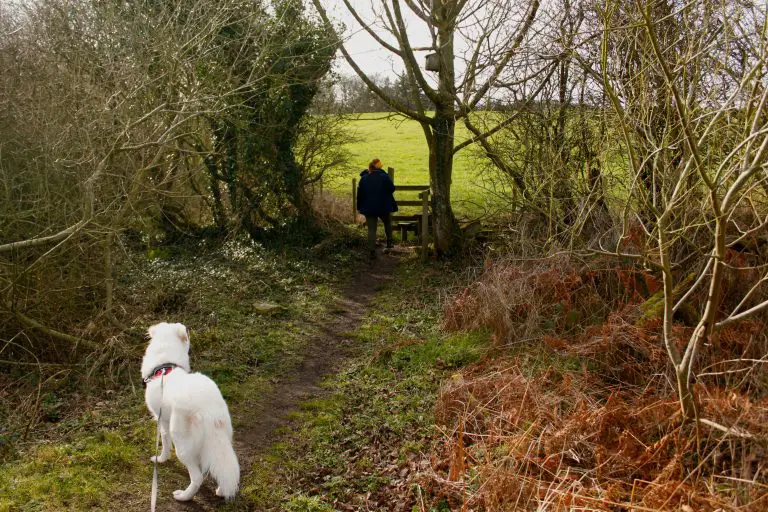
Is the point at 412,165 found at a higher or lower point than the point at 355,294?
higher

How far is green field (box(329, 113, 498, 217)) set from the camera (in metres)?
17.1

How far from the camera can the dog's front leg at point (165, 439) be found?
5898 mm

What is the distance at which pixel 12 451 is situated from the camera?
6.39 metres

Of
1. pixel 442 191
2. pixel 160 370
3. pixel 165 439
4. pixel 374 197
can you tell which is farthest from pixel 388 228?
pixel 165 439

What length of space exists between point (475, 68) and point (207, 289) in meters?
6.82

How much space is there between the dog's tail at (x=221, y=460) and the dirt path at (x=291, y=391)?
1.49 ft

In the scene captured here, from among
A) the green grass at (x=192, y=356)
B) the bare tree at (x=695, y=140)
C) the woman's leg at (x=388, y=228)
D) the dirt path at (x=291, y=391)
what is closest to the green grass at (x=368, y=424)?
the dirt path at (x=291, y=391)

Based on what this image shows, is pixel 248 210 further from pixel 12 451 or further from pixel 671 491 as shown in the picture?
pixel 671 491

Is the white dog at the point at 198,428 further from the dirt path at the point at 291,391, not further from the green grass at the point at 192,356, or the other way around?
the green grass at the point at 192,356

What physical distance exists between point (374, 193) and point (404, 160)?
11.5 m

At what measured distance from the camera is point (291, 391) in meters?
8.24

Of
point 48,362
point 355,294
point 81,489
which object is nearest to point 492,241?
point 355,294

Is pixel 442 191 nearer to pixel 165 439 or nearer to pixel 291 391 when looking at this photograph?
pixel 291 391

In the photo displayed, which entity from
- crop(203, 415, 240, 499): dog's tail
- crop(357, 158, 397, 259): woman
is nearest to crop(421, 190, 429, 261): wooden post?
crop(357, 158, 397, 259): woman
